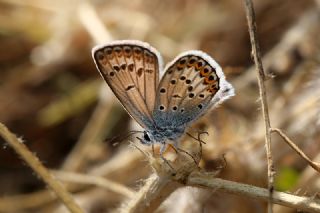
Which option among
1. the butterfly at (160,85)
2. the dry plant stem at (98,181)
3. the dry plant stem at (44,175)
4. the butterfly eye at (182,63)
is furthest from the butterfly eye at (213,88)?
the dry plant stem at (44,175)

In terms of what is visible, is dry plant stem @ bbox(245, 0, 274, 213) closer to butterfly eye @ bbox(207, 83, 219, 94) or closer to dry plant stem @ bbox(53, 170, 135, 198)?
butterfly eye @ bbox(207, 83, 219, 94)

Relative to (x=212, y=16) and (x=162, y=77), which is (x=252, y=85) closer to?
(x=212, y=16)

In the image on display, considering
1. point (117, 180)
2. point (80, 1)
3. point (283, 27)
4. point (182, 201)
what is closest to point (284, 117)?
point (182, 201)

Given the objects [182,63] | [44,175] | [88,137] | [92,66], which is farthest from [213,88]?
[92,66]

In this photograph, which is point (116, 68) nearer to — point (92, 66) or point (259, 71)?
point (259, 71)

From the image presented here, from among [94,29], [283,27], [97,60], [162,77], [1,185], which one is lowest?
[162,77]

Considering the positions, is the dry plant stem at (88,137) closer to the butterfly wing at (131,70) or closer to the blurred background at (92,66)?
the blurred background at (92,66)
